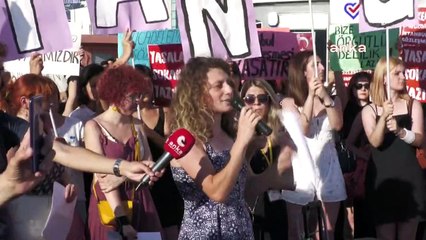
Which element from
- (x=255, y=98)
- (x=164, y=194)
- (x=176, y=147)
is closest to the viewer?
(x=176, y=147)

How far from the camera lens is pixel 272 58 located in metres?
8.26

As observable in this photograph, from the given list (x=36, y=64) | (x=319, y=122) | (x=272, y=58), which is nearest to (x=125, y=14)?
(x=36, y=64)

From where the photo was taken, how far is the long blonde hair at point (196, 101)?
430 centimetres

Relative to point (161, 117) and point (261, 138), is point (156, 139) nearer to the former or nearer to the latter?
point (161, 117)

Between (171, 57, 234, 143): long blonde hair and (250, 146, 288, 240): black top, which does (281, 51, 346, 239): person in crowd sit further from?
(171, 57, 234, 143): long blonde hair

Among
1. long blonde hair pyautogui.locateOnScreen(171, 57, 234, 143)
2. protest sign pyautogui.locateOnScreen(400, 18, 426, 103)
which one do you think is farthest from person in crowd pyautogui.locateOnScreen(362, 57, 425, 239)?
long blonde hair pyautogui.locateOnScreen(171, 57, 234, 143)

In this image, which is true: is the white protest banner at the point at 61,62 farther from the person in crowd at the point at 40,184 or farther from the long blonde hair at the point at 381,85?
the long blonde hair at the point at 381,85

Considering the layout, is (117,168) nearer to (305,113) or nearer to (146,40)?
(305,113)

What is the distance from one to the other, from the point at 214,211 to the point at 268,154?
1.05m

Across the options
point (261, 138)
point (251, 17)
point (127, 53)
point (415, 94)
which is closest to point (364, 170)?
point (415, 94)

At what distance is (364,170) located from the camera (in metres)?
8.00

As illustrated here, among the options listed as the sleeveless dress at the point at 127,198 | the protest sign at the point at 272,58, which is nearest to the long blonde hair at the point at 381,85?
the protest sign at the point at 272,58

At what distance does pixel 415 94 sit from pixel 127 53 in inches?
114

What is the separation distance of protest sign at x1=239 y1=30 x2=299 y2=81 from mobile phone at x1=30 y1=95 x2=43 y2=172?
5365mm
